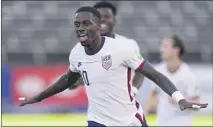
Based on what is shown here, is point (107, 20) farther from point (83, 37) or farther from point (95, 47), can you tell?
point (83, 37)

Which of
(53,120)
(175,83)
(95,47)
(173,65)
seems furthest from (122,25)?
(95,47)

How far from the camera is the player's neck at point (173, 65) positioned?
900 cm

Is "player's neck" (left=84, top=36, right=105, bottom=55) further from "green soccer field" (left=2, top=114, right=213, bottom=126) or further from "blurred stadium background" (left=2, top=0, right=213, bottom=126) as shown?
"blurred stadium background" (left=2, top=0, right=213, bottom=126)

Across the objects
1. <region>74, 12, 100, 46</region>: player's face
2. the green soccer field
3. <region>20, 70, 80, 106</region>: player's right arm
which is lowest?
<region>20, 70, 80, 106</region>: player's right arm

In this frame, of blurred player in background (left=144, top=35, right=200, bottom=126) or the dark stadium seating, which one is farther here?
the dark stadium seating

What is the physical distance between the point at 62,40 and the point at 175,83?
348 inches

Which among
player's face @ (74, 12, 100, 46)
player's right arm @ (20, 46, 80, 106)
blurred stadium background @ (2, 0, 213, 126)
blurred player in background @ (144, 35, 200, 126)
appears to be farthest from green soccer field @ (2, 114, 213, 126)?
player's face @ (74, 12, 100, 46)

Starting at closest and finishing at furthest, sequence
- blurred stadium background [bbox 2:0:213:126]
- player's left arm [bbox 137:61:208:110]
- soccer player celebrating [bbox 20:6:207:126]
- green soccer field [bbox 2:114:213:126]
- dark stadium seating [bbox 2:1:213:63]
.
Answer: player's left arm [bbox 137:61:208:110] < soccer player celebrating [bbox 20:6:207:126] < green soccer field [bbox 2:114:213:126] < blurred stadium background [bbox 2:0:213:126] < dark stadium seating [bbox 2:1:213:63]

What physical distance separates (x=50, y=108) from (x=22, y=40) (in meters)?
3.05

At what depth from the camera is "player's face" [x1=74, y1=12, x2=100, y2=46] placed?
5.82 meters

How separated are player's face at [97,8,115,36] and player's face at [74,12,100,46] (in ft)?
5.46

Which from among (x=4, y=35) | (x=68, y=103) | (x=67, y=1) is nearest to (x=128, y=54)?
(x=68, y=103)

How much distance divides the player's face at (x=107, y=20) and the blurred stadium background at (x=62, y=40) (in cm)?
686

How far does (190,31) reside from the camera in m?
17.9
